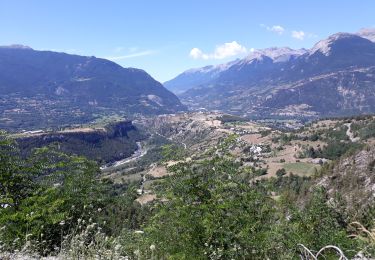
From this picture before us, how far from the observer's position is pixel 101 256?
5285mm

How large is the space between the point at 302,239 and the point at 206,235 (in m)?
1.69

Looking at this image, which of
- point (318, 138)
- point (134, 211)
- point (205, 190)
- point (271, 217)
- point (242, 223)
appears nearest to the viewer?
point (242, 223)

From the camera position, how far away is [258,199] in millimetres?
8930

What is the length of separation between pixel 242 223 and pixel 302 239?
3.66ft

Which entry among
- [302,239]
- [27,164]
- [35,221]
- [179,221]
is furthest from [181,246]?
[27,164]

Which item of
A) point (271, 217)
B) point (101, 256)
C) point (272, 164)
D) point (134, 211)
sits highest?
point (101, 256)

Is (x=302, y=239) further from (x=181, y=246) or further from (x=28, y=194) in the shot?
(x=28, y=194)

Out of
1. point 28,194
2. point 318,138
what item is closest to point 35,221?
point 28,194

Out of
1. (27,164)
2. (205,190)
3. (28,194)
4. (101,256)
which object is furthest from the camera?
(27,164)

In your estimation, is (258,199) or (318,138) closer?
(258,199)

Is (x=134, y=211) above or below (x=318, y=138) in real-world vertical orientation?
above

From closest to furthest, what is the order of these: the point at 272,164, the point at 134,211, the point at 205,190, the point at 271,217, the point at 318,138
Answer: the point at 205,190
the point at 271,217
the point at 134,211
the point at 272,164
the point at 318,138

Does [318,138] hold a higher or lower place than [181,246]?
lower

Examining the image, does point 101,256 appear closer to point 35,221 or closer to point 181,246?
point 181,246
